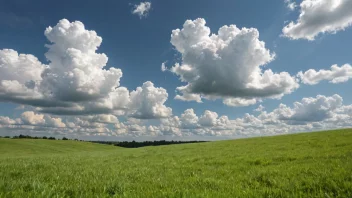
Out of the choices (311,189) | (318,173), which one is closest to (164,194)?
(311,189)

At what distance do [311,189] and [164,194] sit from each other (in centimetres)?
386

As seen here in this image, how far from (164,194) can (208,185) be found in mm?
2175

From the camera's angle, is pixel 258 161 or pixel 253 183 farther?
pixel 258 161

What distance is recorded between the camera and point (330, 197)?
5.08m

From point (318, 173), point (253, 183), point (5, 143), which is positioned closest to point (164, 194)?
point (253, 183)

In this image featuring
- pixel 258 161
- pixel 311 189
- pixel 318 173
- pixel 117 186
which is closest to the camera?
pixel 311 189

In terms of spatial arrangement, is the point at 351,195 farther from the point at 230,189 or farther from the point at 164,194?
the point at 164,194

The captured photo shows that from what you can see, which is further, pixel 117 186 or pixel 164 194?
pixel 117 186

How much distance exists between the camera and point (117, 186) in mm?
6594

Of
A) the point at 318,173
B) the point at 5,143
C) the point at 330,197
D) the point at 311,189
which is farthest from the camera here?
the point at 5,143

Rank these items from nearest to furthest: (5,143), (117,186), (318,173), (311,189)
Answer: (311,189), (117,186), (318,173), (5,143)

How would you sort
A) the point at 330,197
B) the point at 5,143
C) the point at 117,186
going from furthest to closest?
the point at 5,143, the point at 117,186, the point at 330,197

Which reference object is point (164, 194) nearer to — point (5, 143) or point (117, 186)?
point (117, 186)

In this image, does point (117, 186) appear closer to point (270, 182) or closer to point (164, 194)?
point (164, 194)
